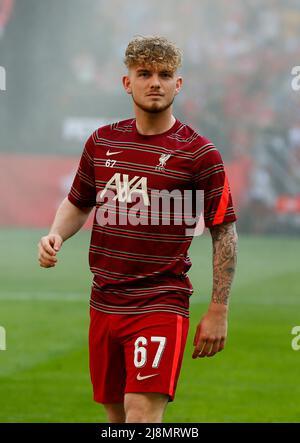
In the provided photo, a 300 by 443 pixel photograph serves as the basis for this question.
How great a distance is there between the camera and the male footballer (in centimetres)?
551

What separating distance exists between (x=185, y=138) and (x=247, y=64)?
24248 millimetres

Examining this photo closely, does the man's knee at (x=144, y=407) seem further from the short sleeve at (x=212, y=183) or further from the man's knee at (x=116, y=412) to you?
the short sleeve at (x=212, y=183)

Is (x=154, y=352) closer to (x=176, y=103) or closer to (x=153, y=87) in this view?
(x=153, y=87)

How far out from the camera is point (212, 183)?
551 centimetres

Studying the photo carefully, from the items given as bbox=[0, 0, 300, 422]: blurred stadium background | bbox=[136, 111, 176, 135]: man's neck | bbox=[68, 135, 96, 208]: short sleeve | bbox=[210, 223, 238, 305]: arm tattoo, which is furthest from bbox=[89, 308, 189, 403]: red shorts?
bbox=[0, 0, 300, 422]: blurred stadium background

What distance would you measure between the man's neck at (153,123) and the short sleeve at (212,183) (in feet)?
0.77

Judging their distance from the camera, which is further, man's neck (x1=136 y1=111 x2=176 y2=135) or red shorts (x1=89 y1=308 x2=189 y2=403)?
man's neck (x1=136 y1=111 x2=176 y2=135)

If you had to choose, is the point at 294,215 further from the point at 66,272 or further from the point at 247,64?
the point at 66,272

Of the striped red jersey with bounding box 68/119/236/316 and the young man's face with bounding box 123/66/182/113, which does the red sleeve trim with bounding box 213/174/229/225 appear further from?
the young man's face with bounding box 123/66/182/113

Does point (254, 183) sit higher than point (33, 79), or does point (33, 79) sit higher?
point (33, 79)

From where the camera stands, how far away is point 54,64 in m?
29.3

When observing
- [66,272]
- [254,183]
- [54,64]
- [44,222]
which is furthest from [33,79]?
[66,272]

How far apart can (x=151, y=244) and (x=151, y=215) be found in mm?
139

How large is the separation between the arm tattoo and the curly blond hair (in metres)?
0.81
